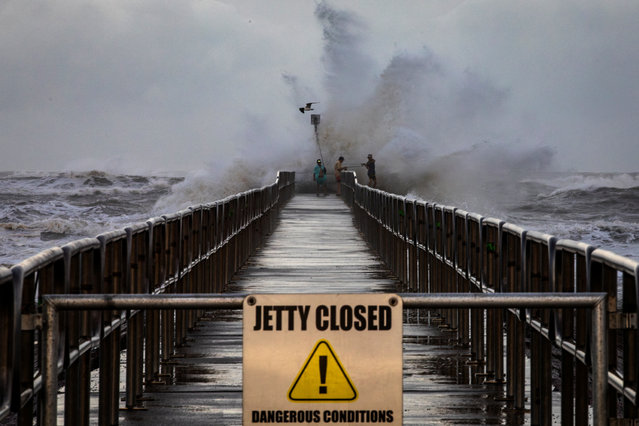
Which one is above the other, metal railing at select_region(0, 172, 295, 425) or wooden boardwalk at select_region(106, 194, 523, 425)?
metal railing at select_region(0, 172, 295, 425)

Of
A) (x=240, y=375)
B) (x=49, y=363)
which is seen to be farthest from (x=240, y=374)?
(x=49, y=363)

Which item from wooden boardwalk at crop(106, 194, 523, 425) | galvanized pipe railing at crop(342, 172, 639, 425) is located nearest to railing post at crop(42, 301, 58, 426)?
galvanized pipe railing at crop(342, 172, 639, 425)

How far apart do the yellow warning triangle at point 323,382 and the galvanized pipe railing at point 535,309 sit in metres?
0.49

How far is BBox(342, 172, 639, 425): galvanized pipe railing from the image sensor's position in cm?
538

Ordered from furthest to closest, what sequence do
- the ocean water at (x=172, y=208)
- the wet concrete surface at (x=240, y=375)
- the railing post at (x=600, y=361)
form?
the ocean water at (x=172, y=208), the wet concrete surface at (x=240, y=375), the railing post at (x=600, y=361)

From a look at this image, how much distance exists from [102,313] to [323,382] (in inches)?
101

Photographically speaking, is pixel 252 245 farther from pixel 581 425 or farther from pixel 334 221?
pixel 581 425

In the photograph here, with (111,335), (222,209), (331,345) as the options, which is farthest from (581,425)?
(222,209)

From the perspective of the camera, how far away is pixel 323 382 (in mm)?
4934

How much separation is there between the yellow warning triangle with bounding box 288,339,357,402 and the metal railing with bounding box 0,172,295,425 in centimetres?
101

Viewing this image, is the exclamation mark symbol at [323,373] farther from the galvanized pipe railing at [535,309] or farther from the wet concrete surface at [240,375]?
the wet concrete surface at [240,375]

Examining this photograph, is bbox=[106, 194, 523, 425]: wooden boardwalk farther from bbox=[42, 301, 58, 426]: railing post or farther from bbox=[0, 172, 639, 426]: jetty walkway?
bbox=[42, 301, 58, 426]: railing post

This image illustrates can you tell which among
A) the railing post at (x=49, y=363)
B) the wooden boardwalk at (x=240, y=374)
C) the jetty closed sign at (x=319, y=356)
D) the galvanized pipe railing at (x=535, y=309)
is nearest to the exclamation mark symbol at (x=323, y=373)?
the jetty closed sign at (x=319, y=356)

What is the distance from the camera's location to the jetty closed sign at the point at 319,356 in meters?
4.88
